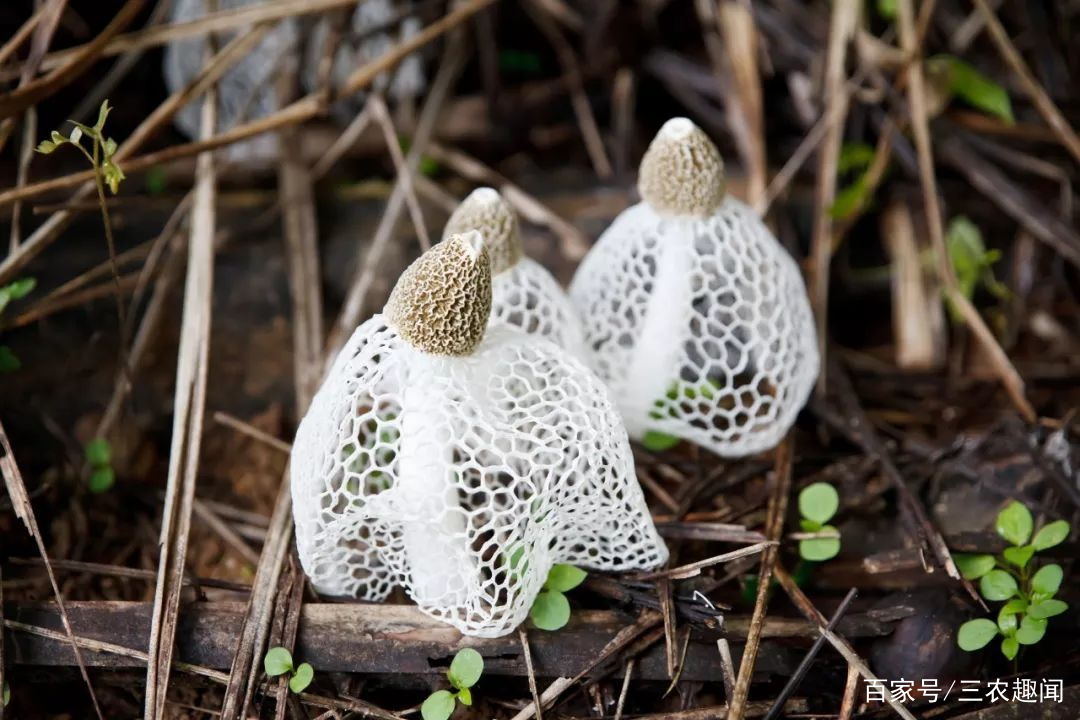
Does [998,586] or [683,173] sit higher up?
[683,173]

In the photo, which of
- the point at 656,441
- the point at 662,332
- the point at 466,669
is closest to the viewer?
the point at 466,669

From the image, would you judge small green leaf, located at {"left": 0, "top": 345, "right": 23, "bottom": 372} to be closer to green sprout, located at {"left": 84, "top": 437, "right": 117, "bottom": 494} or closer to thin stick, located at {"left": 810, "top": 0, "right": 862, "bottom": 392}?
green sprout, located at {"left": 84, "top": 437, "right": 117, "bottom": 494}

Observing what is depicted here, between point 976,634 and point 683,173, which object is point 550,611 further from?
point 683,173

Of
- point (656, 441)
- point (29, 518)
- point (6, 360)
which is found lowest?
point (656, 441)

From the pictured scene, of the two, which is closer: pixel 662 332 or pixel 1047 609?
pixel 1047 609

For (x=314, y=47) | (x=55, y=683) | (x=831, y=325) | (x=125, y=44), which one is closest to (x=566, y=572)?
(x=55, y=683)

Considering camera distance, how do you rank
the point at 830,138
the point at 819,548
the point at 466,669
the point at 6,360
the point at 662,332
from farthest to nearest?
the point at 830,138 → the point at 662,332 → the point at 6,360 → the point at 819,548 → the point at 466,669

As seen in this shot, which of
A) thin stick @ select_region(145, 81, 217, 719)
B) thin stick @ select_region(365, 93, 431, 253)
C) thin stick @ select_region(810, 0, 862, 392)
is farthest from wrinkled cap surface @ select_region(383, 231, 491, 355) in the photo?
thin stick @ select_region(810, 0, 862, 392)

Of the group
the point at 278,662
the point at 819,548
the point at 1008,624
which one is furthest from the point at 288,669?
the point at 1008,624
